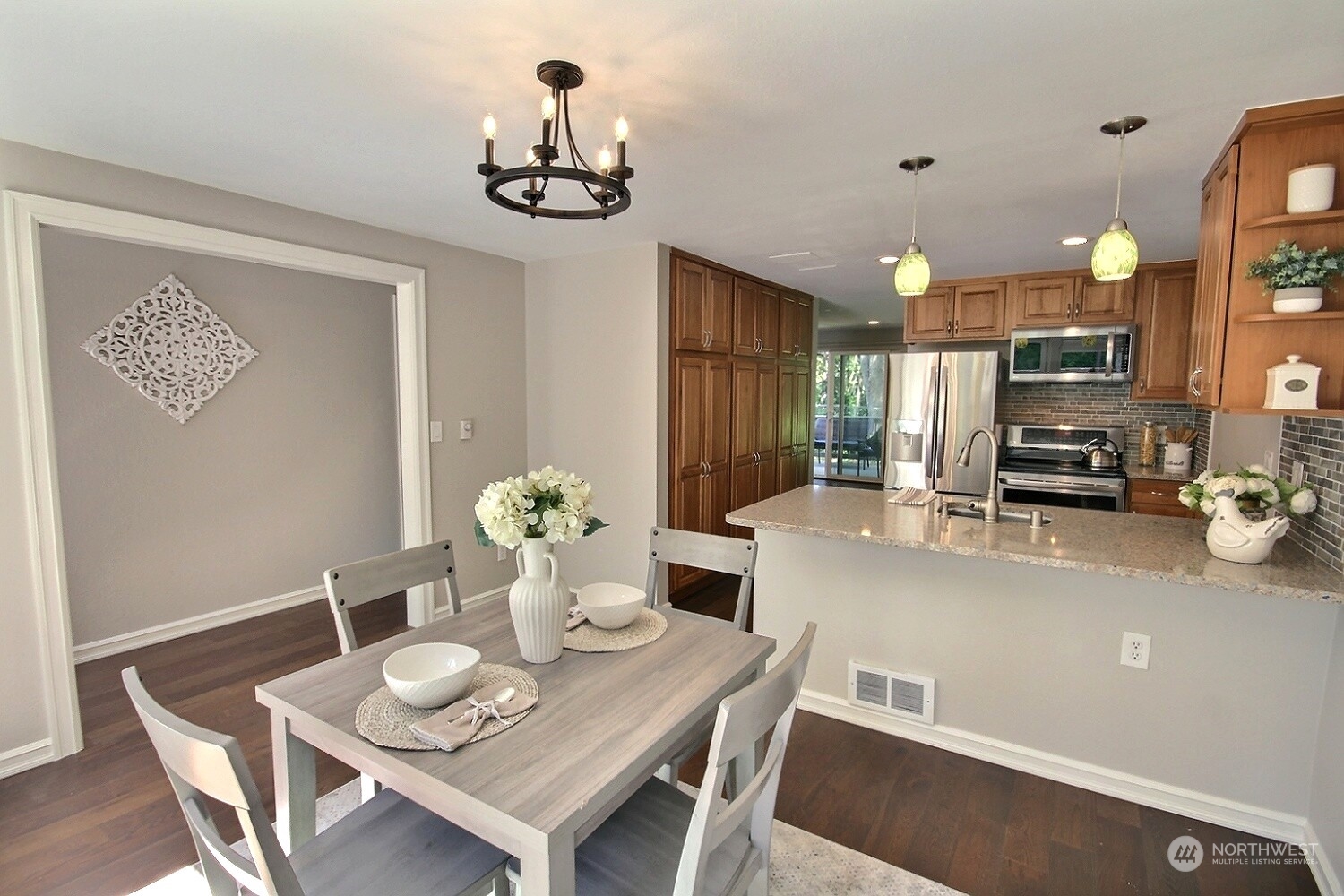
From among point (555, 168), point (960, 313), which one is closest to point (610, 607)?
point (555, 168)

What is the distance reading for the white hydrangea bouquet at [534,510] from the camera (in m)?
1.51

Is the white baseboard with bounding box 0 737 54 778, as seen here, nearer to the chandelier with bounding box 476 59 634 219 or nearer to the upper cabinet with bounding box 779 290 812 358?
the chandelier with bounding box 476 59 634 219

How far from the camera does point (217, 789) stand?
95 centimetres

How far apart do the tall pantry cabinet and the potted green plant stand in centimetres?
270

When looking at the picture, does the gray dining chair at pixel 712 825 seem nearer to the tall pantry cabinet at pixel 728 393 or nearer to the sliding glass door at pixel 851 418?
the tall pantry cabinet at pixel 728 393

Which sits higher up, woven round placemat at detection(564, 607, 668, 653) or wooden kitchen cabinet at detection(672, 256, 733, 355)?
wooden kitchen cabinet at detection(672, 256, 733, 355)

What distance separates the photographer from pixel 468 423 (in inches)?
153

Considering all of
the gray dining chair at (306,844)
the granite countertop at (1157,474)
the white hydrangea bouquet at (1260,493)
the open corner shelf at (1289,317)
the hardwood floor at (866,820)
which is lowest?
the hardwood floor at (866,820)

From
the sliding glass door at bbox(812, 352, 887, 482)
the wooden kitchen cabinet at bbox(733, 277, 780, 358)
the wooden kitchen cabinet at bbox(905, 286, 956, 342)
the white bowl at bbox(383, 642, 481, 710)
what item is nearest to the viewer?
the white bowl at bbox(383, 642, 481, 710)

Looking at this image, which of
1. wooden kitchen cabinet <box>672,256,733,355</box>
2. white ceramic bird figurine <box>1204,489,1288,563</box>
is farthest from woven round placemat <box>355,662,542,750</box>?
wooden kitchen cabinet <box>672,256,733,355</box>

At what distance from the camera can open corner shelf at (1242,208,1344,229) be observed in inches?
69.5

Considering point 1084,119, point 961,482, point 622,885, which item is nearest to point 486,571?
point 622,885

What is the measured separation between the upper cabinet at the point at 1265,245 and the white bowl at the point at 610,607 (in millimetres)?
1996

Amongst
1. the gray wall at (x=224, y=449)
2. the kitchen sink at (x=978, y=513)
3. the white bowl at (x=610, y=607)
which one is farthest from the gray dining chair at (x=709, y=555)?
the gray wall at (x=224, y=449)
